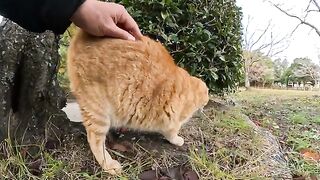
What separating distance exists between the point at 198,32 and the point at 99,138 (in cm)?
136

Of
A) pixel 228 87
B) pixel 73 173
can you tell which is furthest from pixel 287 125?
pixel 73 173

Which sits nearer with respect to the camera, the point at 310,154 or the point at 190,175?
the point at 190,175

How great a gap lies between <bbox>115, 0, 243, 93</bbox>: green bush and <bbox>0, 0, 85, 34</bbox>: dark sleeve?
5.92ft

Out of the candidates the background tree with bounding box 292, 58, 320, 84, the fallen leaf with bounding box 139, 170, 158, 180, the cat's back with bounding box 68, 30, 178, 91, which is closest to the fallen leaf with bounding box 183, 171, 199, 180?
the fallen leaf with bounding box 139, 170, 158, 180

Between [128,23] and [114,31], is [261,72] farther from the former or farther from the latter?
[114,31]

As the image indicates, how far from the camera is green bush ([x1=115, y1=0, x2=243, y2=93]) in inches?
118

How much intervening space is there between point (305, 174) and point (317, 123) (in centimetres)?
160

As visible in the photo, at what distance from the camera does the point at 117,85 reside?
2.07 metres

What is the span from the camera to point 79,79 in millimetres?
2090

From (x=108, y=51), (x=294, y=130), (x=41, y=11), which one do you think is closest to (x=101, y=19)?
(x=41, y=11)

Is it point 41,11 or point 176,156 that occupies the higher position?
point 41,11

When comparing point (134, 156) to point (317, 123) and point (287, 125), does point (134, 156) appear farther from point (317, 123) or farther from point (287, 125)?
point (317, 123)

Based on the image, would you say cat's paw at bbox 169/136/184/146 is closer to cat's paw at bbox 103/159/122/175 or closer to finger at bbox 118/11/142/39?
cat's paw at bbox 103/159/122/175

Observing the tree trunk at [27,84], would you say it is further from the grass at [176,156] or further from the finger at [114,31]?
the finger at [114,31]
